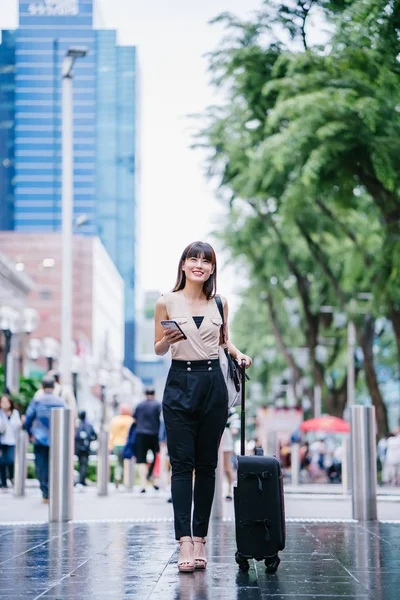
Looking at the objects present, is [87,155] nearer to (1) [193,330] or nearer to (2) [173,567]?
(1) [193,330]

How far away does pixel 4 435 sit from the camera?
17938 mm

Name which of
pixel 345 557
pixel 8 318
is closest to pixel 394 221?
pixel 345 557

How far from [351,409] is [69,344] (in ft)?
46.6

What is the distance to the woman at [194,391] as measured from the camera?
6180mm

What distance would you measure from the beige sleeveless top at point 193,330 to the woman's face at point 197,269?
6.0 inches

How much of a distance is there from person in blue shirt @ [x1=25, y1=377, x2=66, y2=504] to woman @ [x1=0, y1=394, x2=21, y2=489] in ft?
13.1

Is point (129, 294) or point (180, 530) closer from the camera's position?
point (180, 530)

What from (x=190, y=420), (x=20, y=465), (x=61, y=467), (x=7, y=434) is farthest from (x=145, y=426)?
(x=190, y=420)

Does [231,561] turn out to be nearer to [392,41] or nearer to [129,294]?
[392,41]

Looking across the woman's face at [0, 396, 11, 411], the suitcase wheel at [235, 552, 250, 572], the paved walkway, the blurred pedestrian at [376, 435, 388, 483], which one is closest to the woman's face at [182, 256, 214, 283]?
the suitcase wheel at [235, 552, 250, 572]

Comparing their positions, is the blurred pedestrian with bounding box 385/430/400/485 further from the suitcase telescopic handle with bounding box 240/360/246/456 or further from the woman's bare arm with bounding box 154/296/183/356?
the woman's bare arm with bounding box 154/296/183/356

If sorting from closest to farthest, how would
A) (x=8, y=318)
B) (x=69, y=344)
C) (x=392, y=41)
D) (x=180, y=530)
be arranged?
1. (x=180, y=530)
2. (x=392, y=41)
3. (x=69, y=344)
4. (x=8, y=318)

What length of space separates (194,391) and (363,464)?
4302 millimetres

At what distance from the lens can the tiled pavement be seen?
5.21 metres
